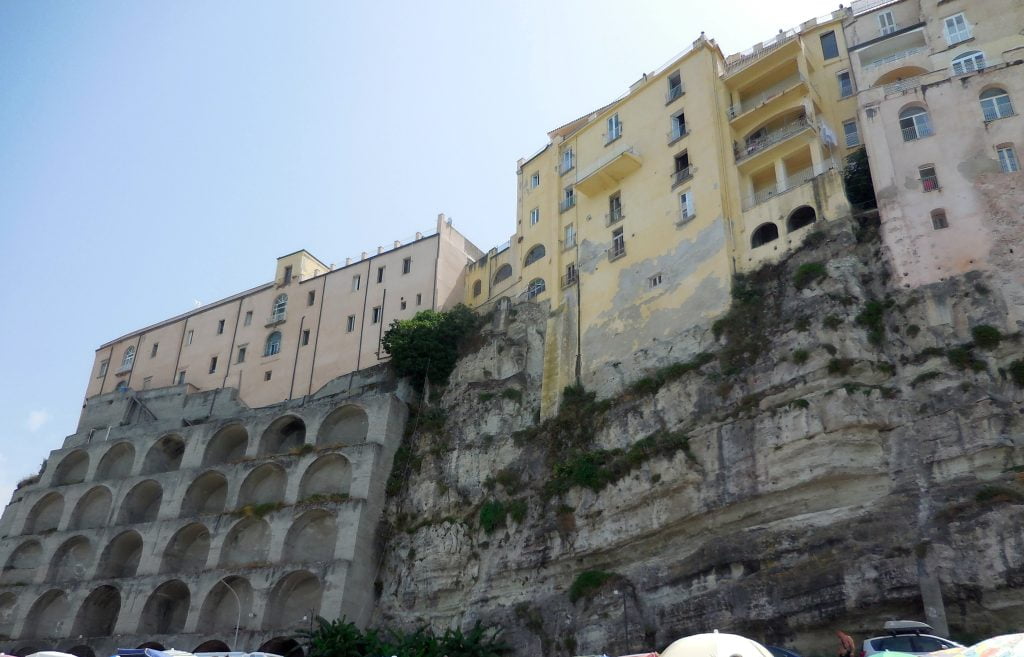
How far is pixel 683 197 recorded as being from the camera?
37500 mm

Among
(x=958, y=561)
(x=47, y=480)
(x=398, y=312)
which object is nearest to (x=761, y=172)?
(x=958, y=561)

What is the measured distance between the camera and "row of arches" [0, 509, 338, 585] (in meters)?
40.2

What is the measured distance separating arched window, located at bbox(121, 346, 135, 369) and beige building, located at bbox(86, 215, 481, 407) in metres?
0.10

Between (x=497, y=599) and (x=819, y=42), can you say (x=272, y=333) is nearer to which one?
(x=497, y=599)

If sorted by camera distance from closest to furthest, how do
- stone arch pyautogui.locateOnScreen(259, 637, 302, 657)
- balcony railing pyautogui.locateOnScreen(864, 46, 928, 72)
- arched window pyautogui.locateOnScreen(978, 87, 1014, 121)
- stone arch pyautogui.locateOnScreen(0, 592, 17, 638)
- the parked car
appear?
1. the parked car
2. arched window pyautogui.locateOnScreen(978, 87, 1014, 121)
3. balcony railing pyautogui.locateOnScreen(864, 46, 928, 72)
4. stone arch pyautogui.locateOnScreen(259, 637, 302, 657)
5. stone arch pyautogui.locateOnScreen(0, 592, 17, 638)

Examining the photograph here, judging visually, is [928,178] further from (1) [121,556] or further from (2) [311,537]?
(1) [121,556]

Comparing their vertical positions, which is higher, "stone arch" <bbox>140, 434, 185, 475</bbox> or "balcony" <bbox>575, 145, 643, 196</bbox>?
"balcony" <bbox>575, 145, 643, 196</bbox>

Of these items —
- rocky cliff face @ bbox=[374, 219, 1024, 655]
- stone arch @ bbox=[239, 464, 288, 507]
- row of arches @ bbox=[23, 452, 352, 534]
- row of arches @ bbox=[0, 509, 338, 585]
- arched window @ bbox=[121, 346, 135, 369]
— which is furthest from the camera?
arched window @ bbox=[121, 346, 135, 369]

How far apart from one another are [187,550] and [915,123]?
1524 inches

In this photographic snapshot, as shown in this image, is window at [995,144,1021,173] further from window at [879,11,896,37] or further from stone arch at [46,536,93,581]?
stone arch at [46,536,93,581]

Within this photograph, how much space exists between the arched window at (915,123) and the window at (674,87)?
1097 cm

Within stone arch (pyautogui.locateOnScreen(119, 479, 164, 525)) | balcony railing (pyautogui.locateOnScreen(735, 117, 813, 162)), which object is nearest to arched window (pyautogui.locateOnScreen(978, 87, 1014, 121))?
balcony railing (pyautogui.locateOnScreen(735, 117, 813, 162))

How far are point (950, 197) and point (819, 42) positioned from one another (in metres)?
13.0

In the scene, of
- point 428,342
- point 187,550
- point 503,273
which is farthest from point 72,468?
point 503,273
